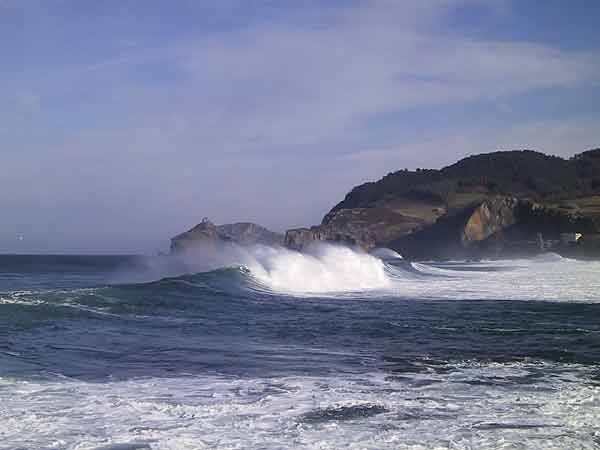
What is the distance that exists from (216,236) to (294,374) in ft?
273

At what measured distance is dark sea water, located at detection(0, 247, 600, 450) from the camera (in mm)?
6871

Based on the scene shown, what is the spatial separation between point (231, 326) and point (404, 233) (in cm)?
10264

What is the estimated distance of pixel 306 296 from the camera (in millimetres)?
25562

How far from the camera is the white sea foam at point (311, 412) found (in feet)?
21.7

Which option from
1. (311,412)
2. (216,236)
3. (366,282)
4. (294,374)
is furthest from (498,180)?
(311,412)

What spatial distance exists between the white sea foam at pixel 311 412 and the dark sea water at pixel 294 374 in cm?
3

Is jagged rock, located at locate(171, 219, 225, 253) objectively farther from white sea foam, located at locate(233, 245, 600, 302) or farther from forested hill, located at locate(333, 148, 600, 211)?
forested hill, located at locate(333, 148, 600, 211)

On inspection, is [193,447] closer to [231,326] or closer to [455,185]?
[231,326]

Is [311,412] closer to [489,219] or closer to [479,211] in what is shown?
[479,211]

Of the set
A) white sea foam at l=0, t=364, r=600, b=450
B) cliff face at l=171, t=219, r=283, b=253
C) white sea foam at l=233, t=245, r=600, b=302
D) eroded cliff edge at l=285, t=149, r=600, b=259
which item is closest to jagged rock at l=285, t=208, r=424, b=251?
eroded cliff edge at l=285, t=149, r=600, b=259

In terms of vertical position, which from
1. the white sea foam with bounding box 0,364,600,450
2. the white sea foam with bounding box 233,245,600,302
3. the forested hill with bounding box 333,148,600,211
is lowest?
the white sea foam with bounding box 0,364,600,450

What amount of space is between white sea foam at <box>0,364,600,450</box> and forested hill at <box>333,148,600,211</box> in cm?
11382

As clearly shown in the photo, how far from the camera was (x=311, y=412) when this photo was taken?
25.4 ft

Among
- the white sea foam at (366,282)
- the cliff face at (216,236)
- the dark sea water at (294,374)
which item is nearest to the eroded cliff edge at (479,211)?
the cliff face at (216,236)
